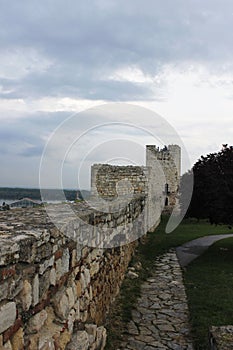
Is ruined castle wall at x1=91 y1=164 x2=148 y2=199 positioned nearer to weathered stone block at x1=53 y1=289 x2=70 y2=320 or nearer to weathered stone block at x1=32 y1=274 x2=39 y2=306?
weathered stone block at x1=53 y1=289 x2=70 y2=320

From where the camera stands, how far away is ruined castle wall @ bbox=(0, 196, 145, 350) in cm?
214

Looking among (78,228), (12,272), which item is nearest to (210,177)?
(78,228)

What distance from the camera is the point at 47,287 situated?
2.75 m

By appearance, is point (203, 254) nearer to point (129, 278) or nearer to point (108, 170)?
point (129, 278)

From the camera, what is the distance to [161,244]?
12.9 m

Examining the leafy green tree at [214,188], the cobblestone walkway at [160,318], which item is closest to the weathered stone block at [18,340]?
the cobblestone walkway at [160,318]

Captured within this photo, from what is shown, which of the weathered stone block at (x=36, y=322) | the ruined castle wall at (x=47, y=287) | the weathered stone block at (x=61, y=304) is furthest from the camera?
the weathered stone block at (x=61, y=304)

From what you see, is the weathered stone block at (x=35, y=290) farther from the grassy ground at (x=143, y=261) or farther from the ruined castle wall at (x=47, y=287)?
the grassy ground at (x=143, y=261)

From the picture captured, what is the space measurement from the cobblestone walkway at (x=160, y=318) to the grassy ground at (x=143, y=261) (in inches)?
5.0

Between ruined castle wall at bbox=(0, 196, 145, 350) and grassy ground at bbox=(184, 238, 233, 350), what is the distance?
60.4 inches

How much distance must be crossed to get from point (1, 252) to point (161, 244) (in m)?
11.3

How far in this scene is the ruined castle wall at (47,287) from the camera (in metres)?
2.14

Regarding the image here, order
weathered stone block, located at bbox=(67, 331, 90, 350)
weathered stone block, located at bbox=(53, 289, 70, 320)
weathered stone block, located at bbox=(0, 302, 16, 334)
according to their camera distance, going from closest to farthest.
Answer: weathered stone block, located at bbox=(0, 302, 16, 334) < weathered stone block, located at bbox=(53, 289, 70, 320) < weathered stone block, located at bbox=(67, 331, 90, 350)

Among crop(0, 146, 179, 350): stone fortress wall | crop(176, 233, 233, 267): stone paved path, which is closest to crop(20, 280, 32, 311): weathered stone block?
crop(0, 146, 179, 350): stone fortress wall
